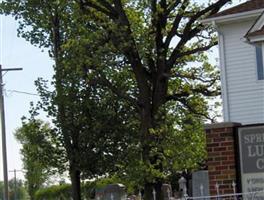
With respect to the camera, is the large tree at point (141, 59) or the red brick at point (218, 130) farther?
the large tree at point (141, 59)

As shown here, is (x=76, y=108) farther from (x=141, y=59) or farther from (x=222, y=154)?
(x=222, y=154)

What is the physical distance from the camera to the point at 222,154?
9859 millimetres

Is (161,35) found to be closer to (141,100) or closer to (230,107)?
(141,100)

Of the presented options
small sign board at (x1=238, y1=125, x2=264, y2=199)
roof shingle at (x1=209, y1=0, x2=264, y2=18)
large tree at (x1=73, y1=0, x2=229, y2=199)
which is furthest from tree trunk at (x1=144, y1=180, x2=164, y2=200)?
small sign board at (x1=238, y1=125, x2=264, y2=199)

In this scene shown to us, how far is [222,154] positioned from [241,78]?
15264mm

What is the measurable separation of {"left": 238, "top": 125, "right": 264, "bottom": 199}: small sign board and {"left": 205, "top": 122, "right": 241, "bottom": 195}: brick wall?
0.46 ft

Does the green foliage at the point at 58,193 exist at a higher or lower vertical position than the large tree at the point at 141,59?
lower

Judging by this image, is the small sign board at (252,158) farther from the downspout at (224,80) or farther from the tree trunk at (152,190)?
the tree trunk at (152,190)

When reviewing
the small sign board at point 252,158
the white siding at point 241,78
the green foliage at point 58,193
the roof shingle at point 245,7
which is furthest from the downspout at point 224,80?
the green foliage at point 58,193

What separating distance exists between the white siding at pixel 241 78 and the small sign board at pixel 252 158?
14551 mm

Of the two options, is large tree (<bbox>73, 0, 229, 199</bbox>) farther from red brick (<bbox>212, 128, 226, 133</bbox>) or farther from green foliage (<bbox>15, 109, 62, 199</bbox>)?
red brick (<bbox>212, 128, 226, 133</bbox>)

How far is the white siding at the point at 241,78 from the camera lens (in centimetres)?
2430

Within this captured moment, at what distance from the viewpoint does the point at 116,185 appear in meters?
32.5

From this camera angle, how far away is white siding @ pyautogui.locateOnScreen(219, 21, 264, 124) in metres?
24.3
